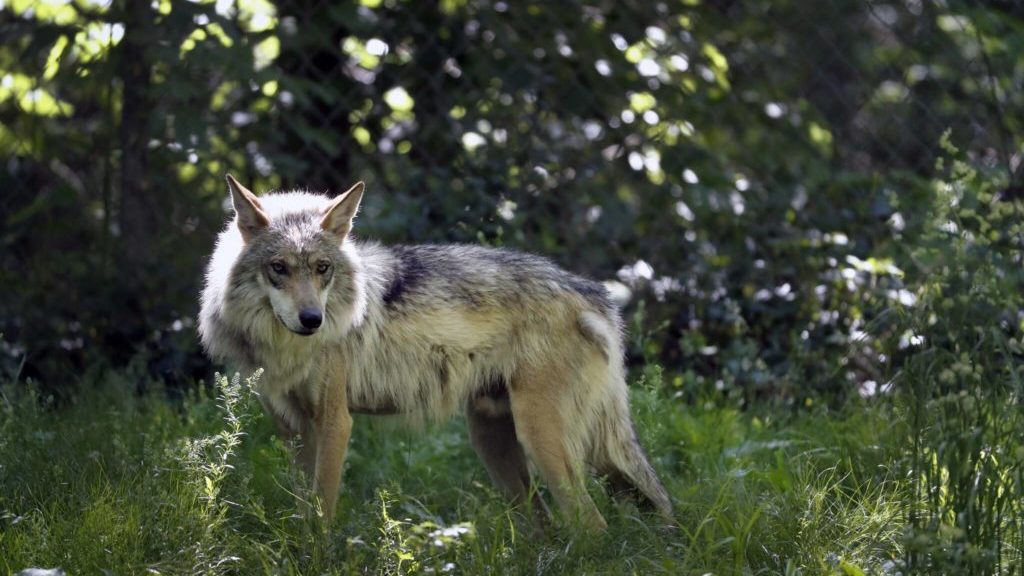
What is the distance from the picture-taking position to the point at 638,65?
711 centimetres

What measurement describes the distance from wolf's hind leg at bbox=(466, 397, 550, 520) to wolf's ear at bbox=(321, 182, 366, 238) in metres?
0.87

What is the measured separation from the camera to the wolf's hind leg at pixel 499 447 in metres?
4.80

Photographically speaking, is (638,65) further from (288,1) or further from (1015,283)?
(1015,283)

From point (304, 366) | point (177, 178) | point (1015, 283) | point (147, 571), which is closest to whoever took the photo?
point (147, 571)

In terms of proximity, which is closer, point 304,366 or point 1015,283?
point 304,366

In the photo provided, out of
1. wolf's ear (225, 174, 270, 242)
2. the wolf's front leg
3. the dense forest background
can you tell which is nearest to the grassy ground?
the wolf's front leg

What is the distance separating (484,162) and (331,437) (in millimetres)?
2756

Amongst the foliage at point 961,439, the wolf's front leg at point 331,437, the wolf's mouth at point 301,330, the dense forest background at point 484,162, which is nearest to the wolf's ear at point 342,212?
the wolf's mouth at point 301,330

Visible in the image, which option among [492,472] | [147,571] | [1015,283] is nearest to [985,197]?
[1015,283]

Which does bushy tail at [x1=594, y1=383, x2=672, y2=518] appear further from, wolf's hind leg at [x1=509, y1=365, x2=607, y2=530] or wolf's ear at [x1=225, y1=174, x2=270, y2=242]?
wolf's ear at [x1=225, y1=174, x2=270, y2=242]

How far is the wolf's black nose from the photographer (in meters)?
4.15

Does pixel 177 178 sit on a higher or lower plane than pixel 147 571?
lower

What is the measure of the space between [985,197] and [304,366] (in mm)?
2666

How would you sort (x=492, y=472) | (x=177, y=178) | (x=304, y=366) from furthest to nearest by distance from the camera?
(x=177, y=178) → (x=492, y=472) → (x=304, y=366)
